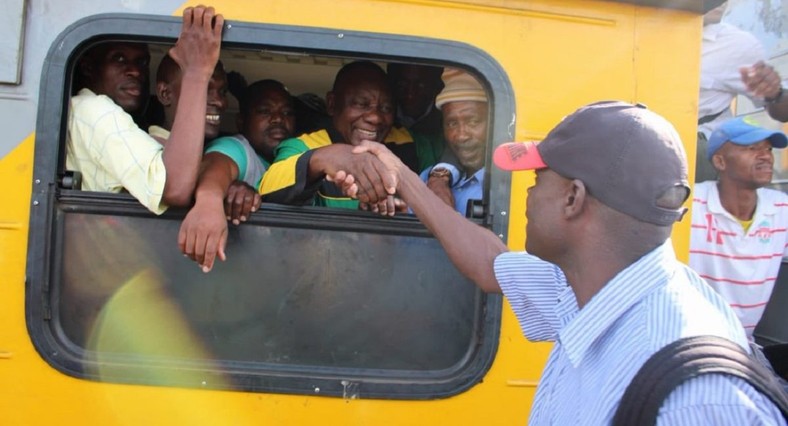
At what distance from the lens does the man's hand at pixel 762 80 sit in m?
3.09

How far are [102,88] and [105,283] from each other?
661 mm

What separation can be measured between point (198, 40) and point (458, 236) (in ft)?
2.96

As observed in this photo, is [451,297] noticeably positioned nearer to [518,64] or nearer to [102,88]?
[518,64]

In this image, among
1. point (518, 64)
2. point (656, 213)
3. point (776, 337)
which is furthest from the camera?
point (776, 337)

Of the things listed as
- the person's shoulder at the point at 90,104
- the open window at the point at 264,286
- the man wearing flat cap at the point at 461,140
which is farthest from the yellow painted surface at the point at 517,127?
the man wearing flat cap at the point at 461,140

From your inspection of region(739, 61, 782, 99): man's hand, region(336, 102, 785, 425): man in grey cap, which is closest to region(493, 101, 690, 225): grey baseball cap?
region(336, 102, 785, 425): man in grey cap

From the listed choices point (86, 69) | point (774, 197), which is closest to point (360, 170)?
point (86, 69)

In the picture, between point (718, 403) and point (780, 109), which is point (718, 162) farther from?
point (718, 403)

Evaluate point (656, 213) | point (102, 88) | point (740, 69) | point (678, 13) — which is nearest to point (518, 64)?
point (678, 13)

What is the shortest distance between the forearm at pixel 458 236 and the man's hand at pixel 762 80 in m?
1.99

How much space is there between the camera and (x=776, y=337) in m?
2.90

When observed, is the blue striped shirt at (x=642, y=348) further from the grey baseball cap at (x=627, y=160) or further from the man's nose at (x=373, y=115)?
the man's nose at (x=373, y=115)

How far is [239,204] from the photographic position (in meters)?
1.87

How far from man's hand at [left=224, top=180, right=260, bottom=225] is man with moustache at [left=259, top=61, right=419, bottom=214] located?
0.09 m
